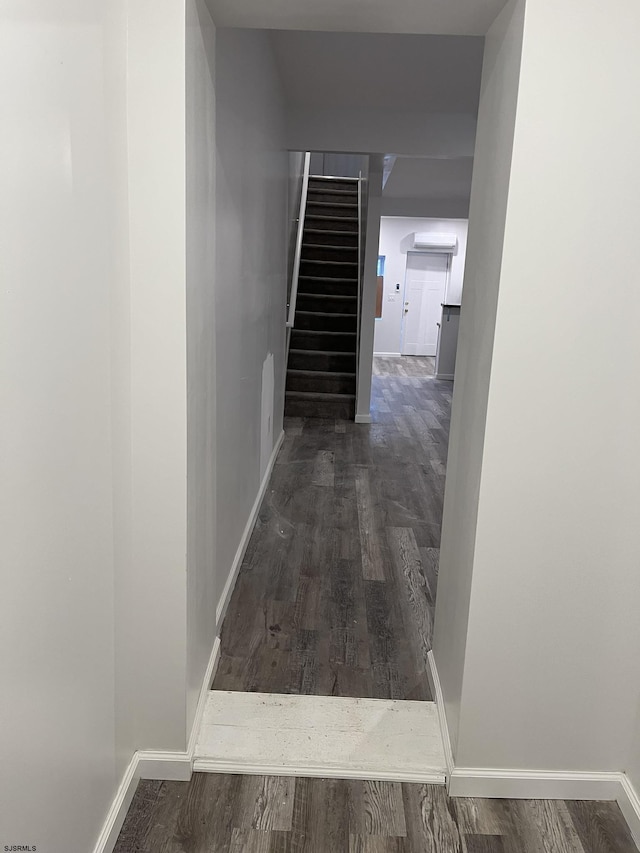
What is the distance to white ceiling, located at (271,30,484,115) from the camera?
3545mm

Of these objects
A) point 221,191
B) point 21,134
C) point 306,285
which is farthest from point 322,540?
point 306,285

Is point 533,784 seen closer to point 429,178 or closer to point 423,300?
point 429,178

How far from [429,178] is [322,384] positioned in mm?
2762

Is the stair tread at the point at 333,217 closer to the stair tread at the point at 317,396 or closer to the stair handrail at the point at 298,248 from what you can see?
the stair handrail at the point at 298,248

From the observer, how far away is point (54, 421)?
1249 millimetres

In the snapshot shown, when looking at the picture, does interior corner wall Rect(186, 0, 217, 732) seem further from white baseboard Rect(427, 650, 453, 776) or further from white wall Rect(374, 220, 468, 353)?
white wall Rect(374, 220, 468, 353)

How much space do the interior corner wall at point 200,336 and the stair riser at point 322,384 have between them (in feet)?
14.7

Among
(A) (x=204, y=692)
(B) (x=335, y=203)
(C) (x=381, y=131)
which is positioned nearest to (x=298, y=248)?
(B) (x=335, y=203)

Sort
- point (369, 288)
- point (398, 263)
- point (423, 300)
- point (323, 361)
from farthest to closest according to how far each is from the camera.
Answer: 1. point (423, 300)
2. point (398, 263)
3. point (323, 361)
4. point (369, 288)

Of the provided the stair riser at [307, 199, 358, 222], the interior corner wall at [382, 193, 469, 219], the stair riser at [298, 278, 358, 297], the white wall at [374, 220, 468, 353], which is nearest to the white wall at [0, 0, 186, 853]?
the stair riser at [298, 278, 358, 297]

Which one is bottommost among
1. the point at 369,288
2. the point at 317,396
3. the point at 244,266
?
the point at 317,396

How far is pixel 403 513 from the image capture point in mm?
4004

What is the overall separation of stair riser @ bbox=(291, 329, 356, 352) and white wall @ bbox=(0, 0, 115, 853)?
18.0ft

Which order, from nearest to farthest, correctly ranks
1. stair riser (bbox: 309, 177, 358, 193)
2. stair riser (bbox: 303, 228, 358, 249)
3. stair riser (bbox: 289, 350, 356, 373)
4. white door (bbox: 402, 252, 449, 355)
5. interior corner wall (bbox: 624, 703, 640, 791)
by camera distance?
interior corner wall (bbox: 624, 703, 640, 791) < stair riser (bbox: 289, 350, 356, 373) < stair riser (bbox: 303, 228, 358, 249) < stair riser (bbox: 309, 177, 358, 193) < white door (bbox: 402, 252, 449, 355)
